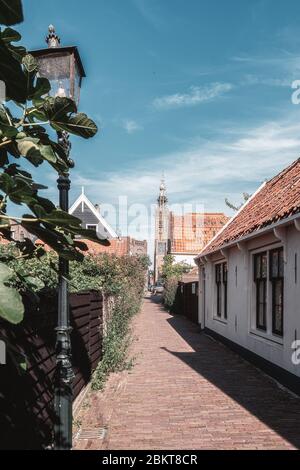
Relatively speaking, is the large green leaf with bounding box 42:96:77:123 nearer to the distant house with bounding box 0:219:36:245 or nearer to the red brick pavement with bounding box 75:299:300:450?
the distant house with bounding box 0:219:36:245

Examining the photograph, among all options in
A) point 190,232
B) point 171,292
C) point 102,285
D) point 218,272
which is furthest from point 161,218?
point 102,285

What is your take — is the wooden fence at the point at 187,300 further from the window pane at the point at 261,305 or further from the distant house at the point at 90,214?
the distant house at the point at 90,214

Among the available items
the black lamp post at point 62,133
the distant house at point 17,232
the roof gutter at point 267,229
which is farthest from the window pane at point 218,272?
the distant house at point 17,232

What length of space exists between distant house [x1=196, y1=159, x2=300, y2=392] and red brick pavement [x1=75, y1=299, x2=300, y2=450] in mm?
548

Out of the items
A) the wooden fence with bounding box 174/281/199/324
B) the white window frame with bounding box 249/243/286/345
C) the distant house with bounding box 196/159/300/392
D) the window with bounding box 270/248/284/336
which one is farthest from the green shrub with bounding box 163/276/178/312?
the window with bounding box 270/248/284/336

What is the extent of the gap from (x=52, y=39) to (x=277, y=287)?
21.4 ft

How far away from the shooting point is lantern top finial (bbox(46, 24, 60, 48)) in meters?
3.98

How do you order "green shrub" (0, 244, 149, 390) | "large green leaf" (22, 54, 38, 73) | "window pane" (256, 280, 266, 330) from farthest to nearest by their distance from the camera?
"window pane" (256, 280, 266, 330), "green shrub" (0, 244, 149, 390), "large green leaf" (22, 54, 38, 73)

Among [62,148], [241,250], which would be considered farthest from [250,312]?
[62,148]

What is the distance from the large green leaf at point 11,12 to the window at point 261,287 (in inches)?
→ 336

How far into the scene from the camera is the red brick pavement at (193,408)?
5.20m

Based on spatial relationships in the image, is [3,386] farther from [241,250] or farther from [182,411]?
[241,250]

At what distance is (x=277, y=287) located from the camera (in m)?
8.69
